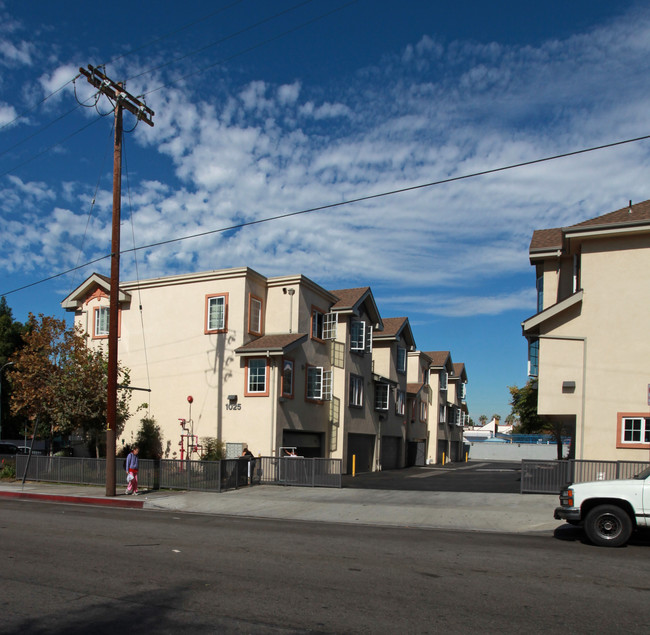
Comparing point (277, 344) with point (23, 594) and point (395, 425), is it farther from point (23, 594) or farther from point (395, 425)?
point (23, 594)

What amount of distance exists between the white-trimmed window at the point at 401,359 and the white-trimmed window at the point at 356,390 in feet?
23.7

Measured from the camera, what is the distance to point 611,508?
11609 millimetres

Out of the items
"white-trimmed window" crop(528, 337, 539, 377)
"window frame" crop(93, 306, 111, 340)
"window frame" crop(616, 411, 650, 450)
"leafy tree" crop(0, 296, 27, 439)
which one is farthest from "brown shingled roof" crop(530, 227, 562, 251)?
"leafy tree" crop(0, 296, 27, 439)

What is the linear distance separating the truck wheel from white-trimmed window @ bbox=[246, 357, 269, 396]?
51.3ft

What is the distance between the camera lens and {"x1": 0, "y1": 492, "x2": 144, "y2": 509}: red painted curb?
741 inches

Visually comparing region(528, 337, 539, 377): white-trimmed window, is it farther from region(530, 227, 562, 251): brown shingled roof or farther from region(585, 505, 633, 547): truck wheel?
region(585, 505, 633, 547): truck wheel

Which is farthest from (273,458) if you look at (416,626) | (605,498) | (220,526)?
(416,626)

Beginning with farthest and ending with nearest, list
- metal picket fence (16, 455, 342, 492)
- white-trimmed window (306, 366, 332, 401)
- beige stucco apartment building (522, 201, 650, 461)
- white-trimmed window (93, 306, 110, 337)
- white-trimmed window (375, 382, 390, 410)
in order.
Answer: white-trimmed window (375, 382, 390, 410), white-trimmed window (93, 306, 110, 337), white-trimmed window (306, 366, 332, 401), metal picket fence (16, 455, 342, 492), beige stucco apartment building (522, 201, 650, 461)

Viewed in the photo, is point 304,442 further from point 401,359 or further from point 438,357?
point 438,357

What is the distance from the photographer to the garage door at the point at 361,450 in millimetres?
32531

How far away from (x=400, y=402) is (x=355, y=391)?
28.2 ft

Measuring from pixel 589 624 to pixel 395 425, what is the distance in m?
33.1

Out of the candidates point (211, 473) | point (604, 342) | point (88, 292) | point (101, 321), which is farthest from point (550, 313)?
point (88, 292)

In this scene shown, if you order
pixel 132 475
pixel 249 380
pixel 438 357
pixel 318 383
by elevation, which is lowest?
pixel 132 475
